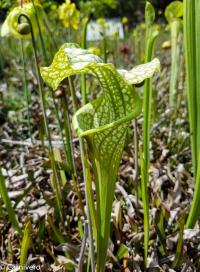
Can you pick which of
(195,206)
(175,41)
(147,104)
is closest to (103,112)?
(147,104)

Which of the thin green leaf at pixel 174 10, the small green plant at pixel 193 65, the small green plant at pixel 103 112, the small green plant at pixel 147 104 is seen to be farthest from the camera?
the thin green leaf at pixel 174 10

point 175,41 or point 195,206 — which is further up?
point 175,41

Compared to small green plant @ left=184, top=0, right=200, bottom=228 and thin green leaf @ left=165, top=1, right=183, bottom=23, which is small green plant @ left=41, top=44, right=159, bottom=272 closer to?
small green plant @ left=184, top=0, right=200, bottom=228

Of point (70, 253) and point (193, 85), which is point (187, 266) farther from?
point (193, 85)

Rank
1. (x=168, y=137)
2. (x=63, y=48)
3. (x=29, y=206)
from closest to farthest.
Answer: (x=63, y=48) < (x=29, y=206) < (x=168, y=137)

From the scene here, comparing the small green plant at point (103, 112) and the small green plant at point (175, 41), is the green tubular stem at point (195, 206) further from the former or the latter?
the small green plant at point (175, 41)

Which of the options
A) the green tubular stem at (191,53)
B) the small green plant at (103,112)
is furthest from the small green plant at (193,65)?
the small green plant at (103,112)

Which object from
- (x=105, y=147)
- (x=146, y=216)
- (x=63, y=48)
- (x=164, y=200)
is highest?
(x=63, y=48)

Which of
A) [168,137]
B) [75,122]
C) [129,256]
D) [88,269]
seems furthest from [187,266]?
[168,137]

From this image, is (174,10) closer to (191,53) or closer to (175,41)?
(175,41)
